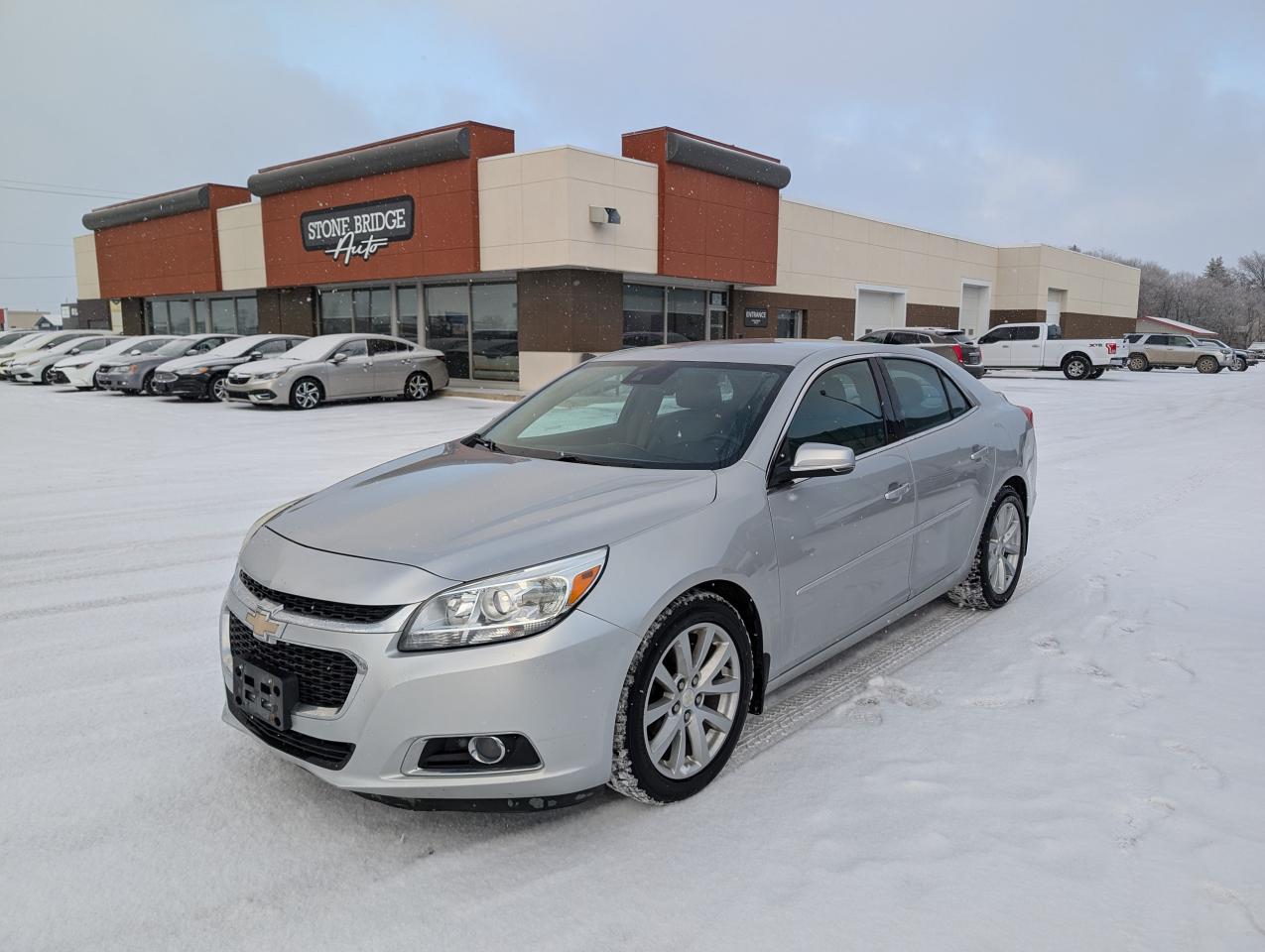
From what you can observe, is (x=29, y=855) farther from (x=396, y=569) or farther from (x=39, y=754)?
(x=396, y=569)

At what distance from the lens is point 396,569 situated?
275 cm

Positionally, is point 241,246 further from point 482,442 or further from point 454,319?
point 482,442

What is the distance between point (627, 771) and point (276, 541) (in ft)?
4.81

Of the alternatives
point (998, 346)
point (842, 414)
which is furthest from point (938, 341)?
point (842, 414)

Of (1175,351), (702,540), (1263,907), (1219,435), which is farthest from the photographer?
(1175,351)

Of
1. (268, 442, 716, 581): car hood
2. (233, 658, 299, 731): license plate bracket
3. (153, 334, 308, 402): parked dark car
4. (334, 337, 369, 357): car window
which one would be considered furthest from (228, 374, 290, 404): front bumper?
(233, 658, 299, 731): license plate bracket

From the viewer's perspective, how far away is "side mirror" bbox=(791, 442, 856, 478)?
11.2 ft

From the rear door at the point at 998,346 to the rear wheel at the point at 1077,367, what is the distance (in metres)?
1.78

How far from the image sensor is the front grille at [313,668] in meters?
2.69

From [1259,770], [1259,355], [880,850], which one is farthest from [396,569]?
[1259,355]

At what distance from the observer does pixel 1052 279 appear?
4109cm

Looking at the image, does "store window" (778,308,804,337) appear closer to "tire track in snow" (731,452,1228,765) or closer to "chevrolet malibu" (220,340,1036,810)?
"tire track in snow" (731,452,1228,765)

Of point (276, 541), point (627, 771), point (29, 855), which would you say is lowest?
point (29, 855)

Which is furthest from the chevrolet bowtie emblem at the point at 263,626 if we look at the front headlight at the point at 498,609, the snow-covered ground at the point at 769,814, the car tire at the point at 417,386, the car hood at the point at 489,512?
the car tire at the point at 417,386
